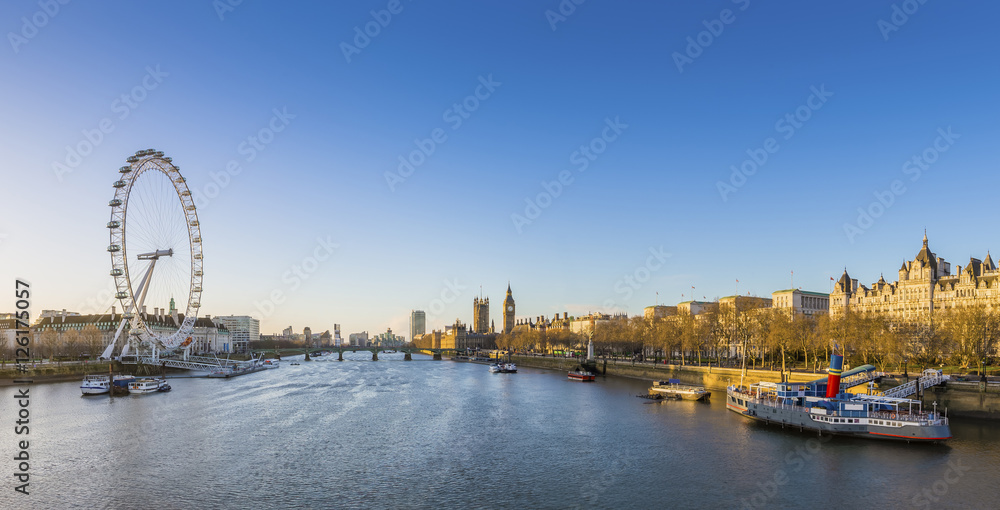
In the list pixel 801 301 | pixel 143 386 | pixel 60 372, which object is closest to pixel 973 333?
Answer: pixel 801 301

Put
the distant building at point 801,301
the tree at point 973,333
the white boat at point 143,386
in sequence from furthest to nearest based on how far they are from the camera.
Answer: the distant building at point 801,301 → the white boat at point 143,386 → the tree at point 973,333

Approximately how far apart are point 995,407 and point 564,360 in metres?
114

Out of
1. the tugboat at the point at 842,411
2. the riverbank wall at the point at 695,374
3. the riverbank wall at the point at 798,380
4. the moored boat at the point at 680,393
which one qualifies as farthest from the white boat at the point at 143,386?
the riverbank wall at the point at 798,380

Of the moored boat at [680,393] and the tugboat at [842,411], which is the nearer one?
the tugboat at [842,411]

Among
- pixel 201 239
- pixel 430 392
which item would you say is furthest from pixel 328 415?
pixel 201 239

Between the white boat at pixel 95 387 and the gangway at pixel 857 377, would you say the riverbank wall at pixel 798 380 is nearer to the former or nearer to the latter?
the gangway at pixel 857 377

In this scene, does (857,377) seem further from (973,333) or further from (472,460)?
(472,460)

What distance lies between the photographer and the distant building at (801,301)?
190m

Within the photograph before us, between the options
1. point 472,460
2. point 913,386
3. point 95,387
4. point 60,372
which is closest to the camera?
point 472,460

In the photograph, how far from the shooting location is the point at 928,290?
127562 mm

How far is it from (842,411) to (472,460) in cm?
3439

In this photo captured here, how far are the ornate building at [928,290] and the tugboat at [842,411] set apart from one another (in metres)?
58.4

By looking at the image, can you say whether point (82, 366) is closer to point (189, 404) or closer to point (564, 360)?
point (189, 404)

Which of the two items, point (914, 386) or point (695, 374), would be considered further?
point (695, 374)
